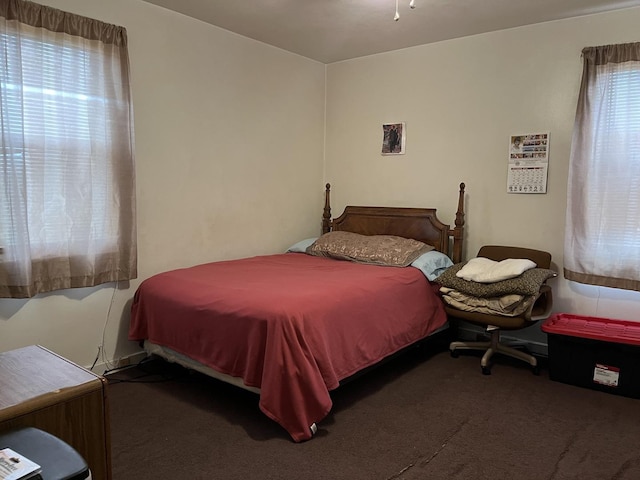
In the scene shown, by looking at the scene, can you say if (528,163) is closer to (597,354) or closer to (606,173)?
(606,173)

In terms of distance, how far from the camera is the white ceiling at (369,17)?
308cm

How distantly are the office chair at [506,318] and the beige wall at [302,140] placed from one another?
164 mm

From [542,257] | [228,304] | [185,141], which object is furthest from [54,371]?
[542,257]

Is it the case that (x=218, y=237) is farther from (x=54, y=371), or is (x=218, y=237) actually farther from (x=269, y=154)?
(x=54, y=371)

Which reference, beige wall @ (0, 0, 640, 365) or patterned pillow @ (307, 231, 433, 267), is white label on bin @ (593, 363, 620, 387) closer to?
beige wall @ (0, 0, 640, 365)

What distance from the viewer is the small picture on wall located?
4172mm

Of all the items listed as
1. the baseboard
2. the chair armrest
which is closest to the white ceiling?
the chair armrest

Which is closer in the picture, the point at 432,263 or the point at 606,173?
the point at 606,173

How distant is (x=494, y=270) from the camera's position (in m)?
3.20

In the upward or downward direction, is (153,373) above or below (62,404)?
below

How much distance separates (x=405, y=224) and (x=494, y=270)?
1042mm

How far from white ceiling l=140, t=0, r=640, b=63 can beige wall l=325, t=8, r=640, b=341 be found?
0.15 meters

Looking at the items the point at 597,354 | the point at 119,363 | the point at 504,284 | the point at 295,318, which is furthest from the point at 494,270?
the point at 119,363

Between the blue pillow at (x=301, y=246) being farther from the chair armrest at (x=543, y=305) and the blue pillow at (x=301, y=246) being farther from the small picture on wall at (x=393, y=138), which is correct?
the chair armrest at (x=543, y=305)
